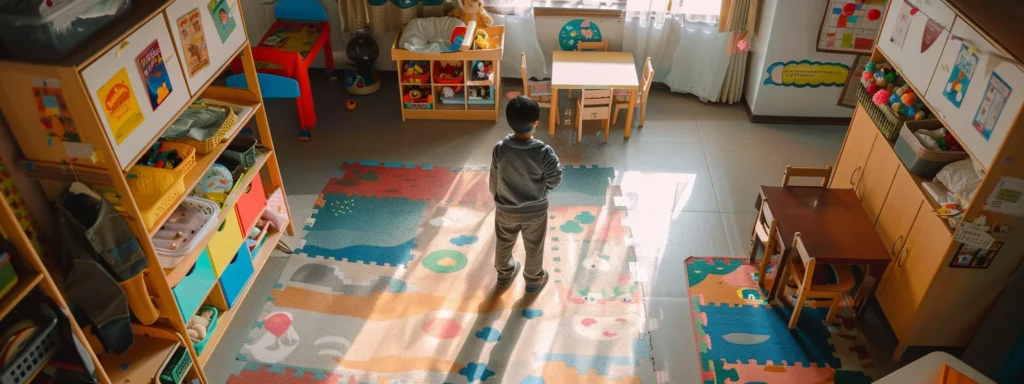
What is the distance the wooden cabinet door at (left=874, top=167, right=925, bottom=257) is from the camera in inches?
134

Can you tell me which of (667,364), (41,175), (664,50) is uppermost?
(41,175)

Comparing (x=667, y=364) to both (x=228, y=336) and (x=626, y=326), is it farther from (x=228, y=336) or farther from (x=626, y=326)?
(x=228, y=336)

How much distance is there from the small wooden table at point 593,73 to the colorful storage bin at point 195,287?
2714mm

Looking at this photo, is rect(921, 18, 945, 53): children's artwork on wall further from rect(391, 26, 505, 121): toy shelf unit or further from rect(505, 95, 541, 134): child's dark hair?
rect(391, 26, 505, 121): toy shelf unit

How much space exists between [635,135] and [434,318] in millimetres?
2400

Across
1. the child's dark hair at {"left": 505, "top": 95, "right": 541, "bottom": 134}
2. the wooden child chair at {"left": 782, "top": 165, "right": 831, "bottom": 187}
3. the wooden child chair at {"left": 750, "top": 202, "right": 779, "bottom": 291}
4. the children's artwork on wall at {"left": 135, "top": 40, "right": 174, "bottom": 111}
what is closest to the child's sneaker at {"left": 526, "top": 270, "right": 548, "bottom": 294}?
the child's dark hair at {"left": 505, "top": 95, "right": 541, "bottom": 134}

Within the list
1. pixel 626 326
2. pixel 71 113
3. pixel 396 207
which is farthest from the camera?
pixel 396 207

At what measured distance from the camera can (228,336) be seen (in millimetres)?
3600

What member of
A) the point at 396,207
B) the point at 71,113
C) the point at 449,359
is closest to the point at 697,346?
the point at 449,359

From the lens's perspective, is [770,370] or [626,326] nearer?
[770,370]

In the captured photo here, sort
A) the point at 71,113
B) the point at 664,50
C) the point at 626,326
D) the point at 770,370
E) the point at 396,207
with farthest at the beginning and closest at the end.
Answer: the point at 664,50 → the point at 396,207 → the point at 626,326 → the point at 770,370 → the point at 71,113

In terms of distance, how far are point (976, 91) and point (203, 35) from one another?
326cm

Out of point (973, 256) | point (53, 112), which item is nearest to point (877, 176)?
point (973, 256)

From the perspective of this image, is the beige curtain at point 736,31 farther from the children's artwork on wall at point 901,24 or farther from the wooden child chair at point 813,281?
the wooden child chair at point 813,281
